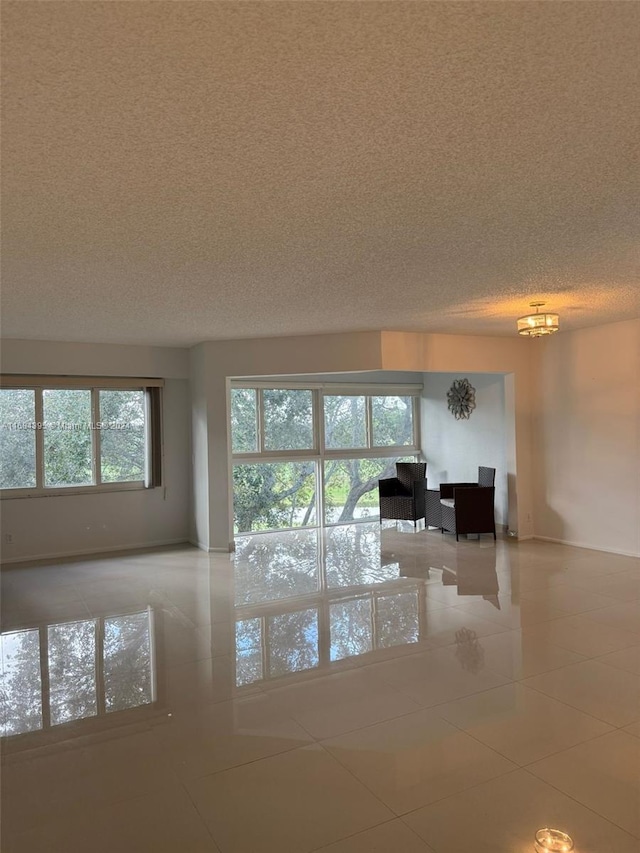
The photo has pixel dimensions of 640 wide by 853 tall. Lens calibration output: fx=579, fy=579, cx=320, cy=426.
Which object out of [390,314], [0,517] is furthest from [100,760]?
[0,517]

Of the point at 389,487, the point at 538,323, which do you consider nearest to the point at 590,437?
the point at 538,323

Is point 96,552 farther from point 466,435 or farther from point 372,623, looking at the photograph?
point 466,435

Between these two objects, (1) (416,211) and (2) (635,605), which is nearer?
(1) (416,211)

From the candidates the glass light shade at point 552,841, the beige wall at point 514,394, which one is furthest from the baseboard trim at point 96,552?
the glass light shade at point 552,841

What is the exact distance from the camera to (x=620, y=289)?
187 inches

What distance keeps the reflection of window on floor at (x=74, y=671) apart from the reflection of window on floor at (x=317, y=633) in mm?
659

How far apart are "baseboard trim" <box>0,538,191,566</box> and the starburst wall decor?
14.2 ft

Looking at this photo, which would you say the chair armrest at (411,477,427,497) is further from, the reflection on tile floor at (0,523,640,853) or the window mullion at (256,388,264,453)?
the reflection on tile floor at (0,523,640,853)

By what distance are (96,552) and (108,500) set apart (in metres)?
0.64

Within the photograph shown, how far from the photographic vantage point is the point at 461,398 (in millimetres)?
8609

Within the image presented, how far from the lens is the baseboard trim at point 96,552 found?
6.72 metres

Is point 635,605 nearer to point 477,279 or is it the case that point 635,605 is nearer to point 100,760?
point 477,279

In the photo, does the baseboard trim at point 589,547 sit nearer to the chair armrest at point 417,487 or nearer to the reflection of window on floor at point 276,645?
the chair armrest at point 417,487

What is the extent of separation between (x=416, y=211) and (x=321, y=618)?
310 cm
